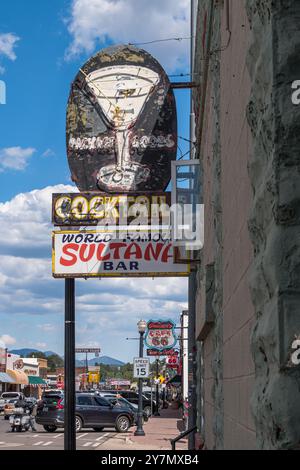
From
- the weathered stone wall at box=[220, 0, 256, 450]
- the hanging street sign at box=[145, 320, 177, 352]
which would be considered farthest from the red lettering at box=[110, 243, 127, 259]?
the hanging street sign at box=[145, 320, 177, 352]

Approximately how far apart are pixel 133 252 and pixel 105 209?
0.90 metres

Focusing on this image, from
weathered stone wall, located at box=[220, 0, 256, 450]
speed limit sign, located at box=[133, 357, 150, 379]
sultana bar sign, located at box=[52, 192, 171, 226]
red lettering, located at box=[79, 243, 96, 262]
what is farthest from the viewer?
speed limit sign, located at box=[133, 357, 150, 379]

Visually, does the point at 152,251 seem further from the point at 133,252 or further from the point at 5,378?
the point at 5,378

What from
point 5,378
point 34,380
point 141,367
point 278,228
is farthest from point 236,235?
point 34,380

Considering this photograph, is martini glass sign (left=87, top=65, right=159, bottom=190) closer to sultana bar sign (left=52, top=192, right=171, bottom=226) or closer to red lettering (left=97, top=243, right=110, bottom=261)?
sultana bar sign (left=52, top=192, right=171, bottom=226)

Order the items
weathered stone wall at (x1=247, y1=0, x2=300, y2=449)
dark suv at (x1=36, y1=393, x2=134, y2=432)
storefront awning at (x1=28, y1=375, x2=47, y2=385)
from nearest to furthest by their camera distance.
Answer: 1. weathered stone wall at (x1=247, y1=0, x2=300, y2=449)
2. dark suv at (x1=36, y1=393, x2=134, y2=432)
3. storefront awning at (x1=28, y1=375, x2=47, y2=385)

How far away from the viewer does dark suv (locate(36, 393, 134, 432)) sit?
107ft

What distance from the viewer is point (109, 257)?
38.9 feet

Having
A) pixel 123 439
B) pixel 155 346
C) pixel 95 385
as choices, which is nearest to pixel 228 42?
pixel 123 439

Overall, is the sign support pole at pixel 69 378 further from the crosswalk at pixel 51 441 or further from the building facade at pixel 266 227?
the crosswalk at pixel 51 441

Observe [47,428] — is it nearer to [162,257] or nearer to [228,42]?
[162,257]

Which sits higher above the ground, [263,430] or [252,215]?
[252,215]

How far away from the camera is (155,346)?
40469 millimetres
